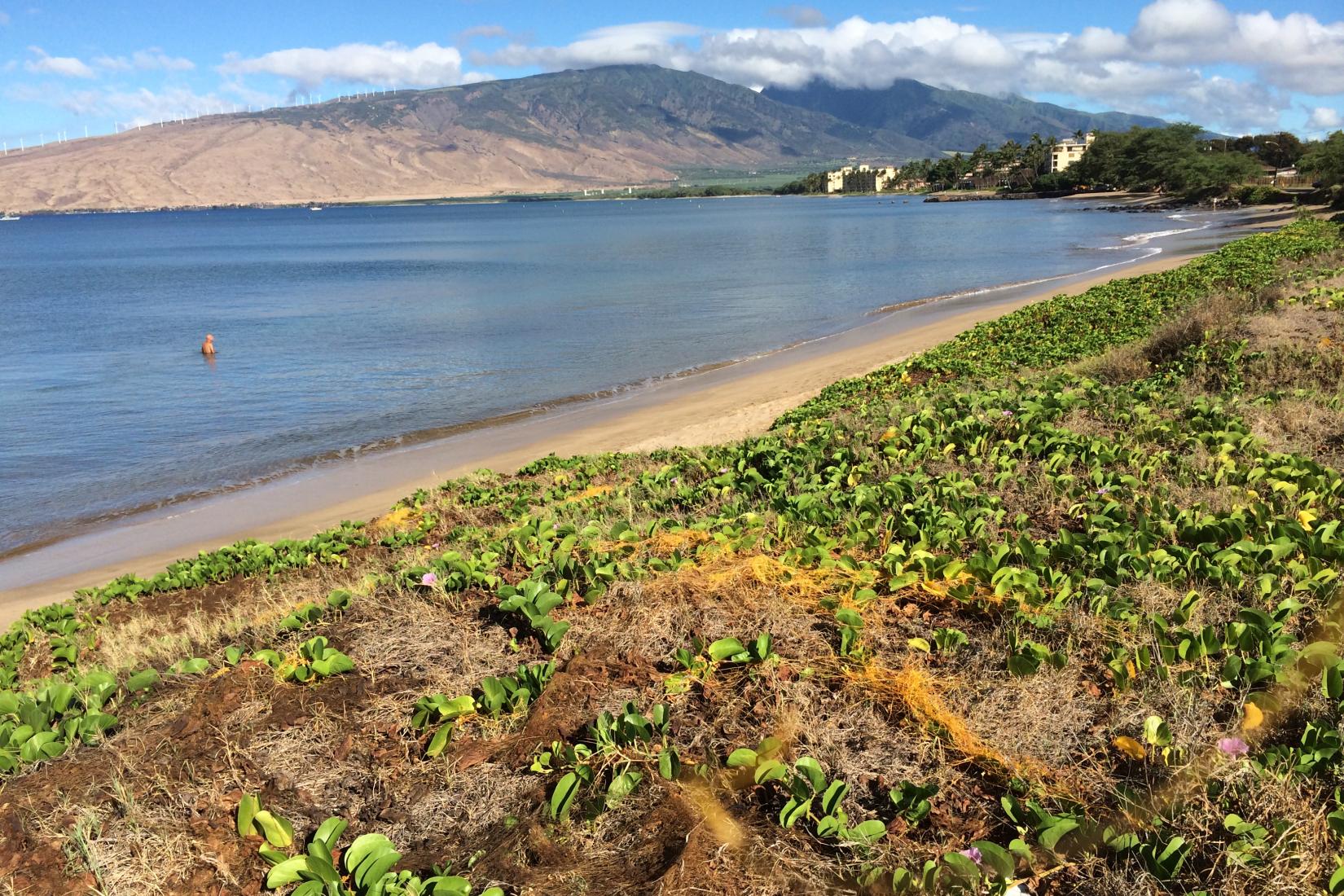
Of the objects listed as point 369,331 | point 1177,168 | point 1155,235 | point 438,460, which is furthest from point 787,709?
point 1177,168

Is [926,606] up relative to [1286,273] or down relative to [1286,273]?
down

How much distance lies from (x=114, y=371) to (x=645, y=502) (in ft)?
89.3

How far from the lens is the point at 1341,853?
2.85m

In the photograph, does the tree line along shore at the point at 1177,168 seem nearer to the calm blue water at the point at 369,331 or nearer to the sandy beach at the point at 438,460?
the calm blue water at the point at 369,331

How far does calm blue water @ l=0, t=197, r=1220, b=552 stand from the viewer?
63.2 feet

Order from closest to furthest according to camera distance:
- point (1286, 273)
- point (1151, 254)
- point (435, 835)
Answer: point (435, 835) < point (1286, 273) < point (1151, 254)

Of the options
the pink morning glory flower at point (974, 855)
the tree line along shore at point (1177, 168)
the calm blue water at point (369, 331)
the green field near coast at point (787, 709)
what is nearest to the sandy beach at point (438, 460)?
the calm blue water at point (369, 331)

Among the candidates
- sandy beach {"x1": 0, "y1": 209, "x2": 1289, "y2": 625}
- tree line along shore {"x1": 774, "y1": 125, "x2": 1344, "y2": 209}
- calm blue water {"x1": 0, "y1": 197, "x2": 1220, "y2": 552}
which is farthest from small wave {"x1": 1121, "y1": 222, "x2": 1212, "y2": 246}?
sandy beach {"x1": 0, "y1": 209, "x2": 1289, "y2": 625}

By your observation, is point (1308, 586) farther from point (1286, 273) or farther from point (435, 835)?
point (1286, 273)

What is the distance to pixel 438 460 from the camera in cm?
1739

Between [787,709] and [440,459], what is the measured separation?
14.4 m

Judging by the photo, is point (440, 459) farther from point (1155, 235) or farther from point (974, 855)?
point (1155, 235)

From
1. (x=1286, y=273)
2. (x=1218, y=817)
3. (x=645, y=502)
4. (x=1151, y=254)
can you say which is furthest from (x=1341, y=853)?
(x=1151, y=254)

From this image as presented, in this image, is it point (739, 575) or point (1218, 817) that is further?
point (739, 575)
